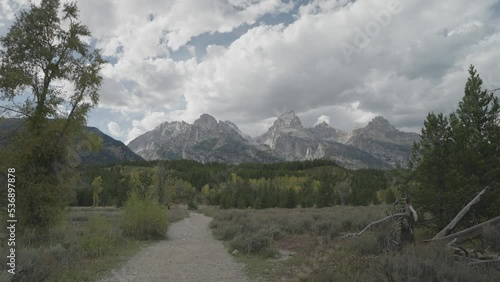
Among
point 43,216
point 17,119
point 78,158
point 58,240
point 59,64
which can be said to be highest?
point 59,64

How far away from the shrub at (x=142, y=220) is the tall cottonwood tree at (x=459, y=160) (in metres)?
14.3

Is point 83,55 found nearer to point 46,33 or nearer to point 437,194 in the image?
point 46,33

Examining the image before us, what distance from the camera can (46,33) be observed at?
13422 mm

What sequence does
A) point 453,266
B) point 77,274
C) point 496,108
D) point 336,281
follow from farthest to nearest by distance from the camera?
point 496,108 < point 77,274 < point 336,281 < point 453,266

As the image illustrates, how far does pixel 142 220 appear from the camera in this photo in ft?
61.4

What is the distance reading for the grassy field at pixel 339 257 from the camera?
611 cm

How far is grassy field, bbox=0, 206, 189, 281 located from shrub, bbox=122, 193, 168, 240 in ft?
4.02

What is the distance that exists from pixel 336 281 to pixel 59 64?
1354cm

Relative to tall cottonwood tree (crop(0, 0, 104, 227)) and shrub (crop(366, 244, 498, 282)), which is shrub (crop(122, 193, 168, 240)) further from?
shrub (crop(366, 244, 498, 282))

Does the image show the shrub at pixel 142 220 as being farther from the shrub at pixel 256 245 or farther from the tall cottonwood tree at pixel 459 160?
the tall cottonwood tree at pixel 459 160

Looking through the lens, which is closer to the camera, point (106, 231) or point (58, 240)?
point (58, 240)

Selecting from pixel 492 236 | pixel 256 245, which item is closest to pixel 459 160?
pixel 492 236

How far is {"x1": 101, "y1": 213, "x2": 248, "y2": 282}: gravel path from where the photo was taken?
9858 mm

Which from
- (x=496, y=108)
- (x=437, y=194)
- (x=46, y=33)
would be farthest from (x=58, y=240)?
(x=496, y=108)
